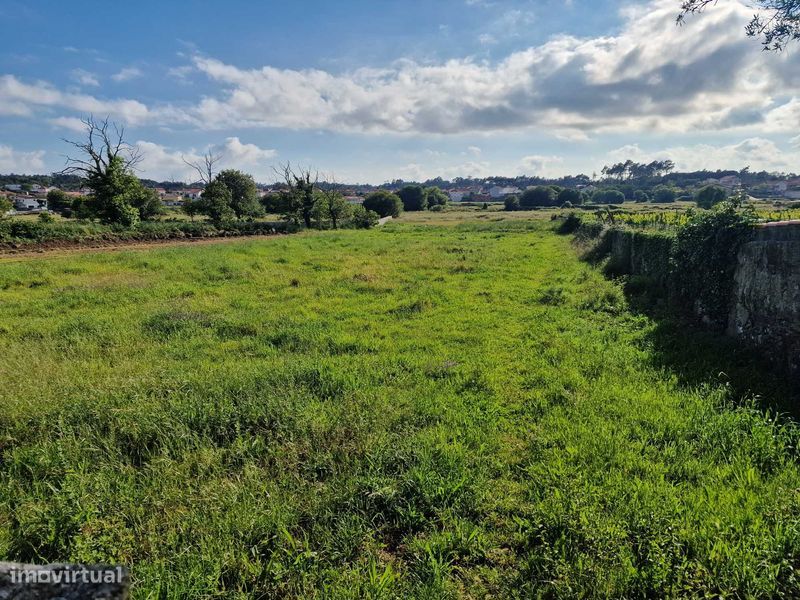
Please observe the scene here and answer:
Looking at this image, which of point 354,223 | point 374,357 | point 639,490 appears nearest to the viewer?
point 639,490

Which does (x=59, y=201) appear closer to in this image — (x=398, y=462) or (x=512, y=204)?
(x=398, y=462)

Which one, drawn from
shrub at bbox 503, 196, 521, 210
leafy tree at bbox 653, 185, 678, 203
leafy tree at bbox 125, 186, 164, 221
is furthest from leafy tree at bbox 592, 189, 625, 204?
leafy tree at bbox 125, 186, 164, 221

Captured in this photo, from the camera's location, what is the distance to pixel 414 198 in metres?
106

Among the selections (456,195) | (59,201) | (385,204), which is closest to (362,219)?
(385,204)

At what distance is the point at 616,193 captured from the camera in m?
117

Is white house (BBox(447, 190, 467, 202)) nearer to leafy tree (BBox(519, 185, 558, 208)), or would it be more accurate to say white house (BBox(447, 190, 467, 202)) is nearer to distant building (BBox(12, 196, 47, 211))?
leafy tree (BBox(519, 185, 558, 208))

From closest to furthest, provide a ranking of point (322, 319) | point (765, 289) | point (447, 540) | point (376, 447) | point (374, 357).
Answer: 1. point (447, 540)
2. point (376, 447)
3. point (765, 289)
4. point (374, 357)
5. point (322, 319)

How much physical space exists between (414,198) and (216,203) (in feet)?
224

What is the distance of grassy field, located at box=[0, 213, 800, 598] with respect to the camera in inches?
125

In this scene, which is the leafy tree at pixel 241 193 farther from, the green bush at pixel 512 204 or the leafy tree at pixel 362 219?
the green bush at pixel 512 204

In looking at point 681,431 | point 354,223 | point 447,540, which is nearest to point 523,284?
point 681,431

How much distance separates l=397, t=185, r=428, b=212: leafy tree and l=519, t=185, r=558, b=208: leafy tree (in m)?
27.0

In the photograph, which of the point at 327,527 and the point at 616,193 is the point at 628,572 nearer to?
the point at 327,527

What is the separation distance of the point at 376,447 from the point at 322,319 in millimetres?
6040
